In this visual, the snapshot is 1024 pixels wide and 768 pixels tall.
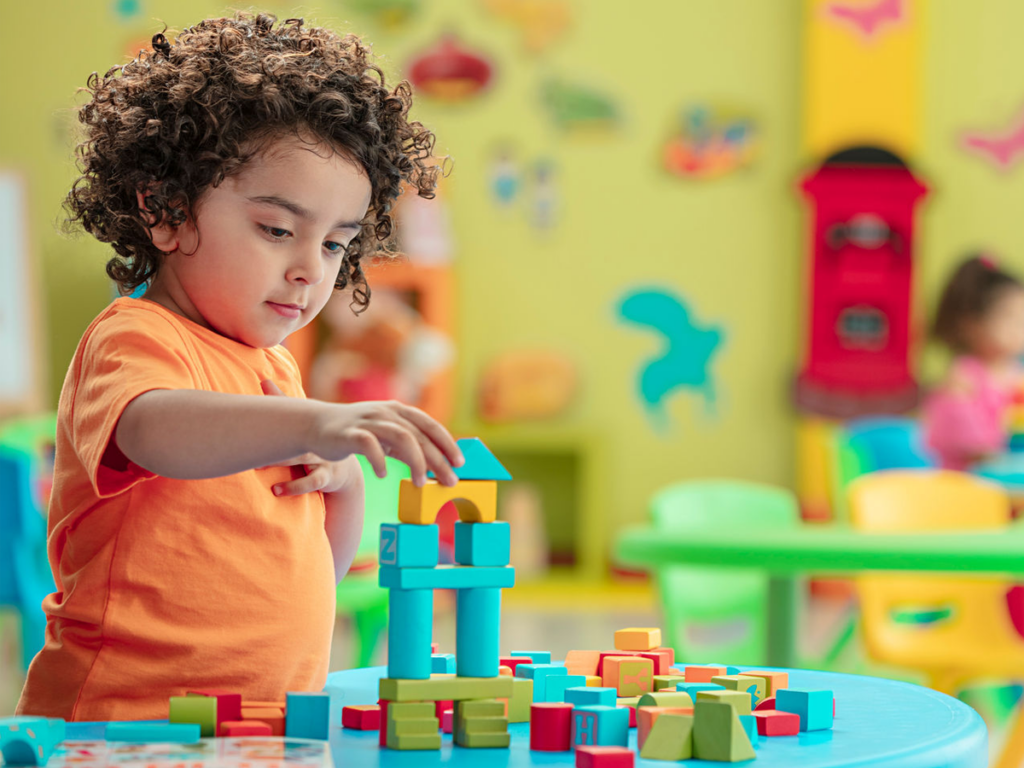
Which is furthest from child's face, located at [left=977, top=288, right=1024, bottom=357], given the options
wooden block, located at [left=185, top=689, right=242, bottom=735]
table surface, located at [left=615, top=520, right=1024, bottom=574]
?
wooden block, located at [left=185, top=689, right=242, bottom=735]

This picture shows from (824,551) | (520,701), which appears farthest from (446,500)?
(824,551)

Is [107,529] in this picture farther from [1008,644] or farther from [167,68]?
[1008,644]

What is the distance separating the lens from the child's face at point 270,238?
0.76 metres

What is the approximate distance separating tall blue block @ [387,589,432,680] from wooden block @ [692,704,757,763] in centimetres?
13

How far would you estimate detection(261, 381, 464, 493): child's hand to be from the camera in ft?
1.86

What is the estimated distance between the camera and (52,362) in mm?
4695

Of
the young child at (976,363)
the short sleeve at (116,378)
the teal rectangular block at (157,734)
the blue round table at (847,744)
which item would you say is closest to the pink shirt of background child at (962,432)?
the young child at (976,363)

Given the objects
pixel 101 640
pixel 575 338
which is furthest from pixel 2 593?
pixel 575 338

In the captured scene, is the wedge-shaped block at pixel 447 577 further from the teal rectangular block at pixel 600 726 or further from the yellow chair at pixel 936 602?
the yellow chair at pixel 936 602

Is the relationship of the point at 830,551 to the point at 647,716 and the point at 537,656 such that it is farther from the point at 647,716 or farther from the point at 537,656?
the point at 647,716

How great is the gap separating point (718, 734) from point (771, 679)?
17cm

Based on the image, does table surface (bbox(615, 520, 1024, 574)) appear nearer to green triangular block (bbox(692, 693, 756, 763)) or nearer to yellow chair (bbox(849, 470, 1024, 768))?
yellow chair (bbox(849, 470, 1024, 768))

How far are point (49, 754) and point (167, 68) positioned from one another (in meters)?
0.46

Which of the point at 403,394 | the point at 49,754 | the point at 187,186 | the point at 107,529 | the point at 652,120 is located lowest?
the point at 49,754
